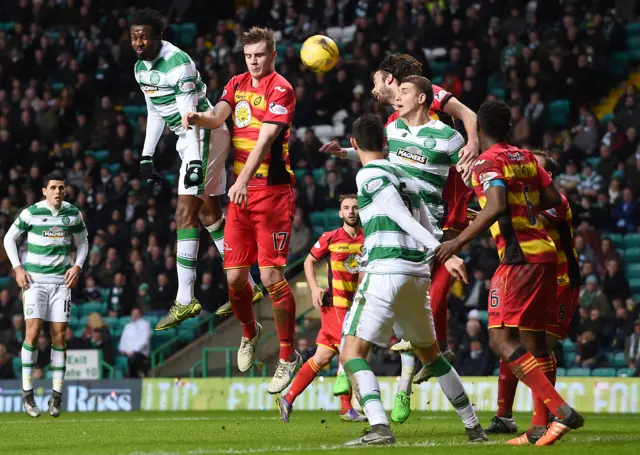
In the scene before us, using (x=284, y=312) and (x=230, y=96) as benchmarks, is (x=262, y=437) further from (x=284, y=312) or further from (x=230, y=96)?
(x=230, y=96)

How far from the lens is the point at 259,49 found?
998cm

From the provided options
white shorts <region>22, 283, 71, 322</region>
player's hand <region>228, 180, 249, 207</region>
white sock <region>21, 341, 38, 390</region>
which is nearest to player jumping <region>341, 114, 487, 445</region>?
player's hand <region>228, 180, 249, 207</region>

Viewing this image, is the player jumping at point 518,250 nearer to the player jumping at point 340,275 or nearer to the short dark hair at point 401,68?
the short dark hair at point 401,68

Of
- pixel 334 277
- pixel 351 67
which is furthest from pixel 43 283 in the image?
pixel 351 67

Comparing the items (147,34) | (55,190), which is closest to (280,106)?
(147,34)

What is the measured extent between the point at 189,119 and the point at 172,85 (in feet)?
2.20

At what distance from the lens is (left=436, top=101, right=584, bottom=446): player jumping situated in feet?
26.4

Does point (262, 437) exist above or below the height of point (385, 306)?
below

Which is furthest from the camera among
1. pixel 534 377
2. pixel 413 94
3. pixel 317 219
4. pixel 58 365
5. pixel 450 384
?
pixel 317 219

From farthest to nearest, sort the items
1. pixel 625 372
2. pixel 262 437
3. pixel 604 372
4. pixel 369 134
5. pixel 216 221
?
pixel 604 372, pixel 625 372, pixel 216 221, pixel 262 437, pixel 369 134

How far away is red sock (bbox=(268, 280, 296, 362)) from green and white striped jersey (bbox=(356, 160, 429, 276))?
8.74 ft

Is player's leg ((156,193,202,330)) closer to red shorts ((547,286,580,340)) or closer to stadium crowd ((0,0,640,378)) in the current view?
red shorts ((547,286,580,340))

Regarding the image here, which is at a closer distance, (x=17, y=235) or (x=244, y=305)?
(x=244, y=305)

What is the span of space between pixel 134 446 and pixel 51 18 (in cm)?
1893
